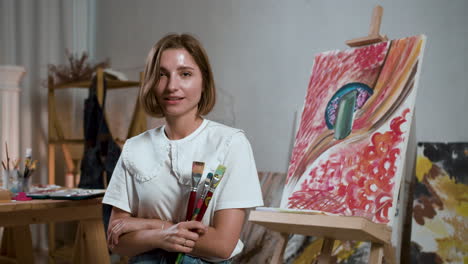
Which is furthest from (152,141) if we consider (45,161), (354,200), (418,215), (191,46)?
(45,161)

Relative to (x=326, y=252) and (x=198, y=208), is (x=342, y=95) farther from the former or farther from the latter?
(x=198, y=208)

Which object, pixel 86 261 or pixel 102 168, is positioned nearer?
pixel 86 261

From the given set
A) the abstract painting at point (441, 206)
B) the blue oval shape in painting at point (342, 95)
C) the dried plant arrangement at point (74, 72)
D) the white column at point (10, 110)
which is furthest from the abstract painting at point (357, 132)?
the white column at point (10, 110)

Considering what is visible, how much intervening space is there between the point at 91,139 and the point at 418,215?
209cm

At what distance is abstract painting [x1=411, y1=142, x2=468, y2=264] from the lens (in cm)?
199

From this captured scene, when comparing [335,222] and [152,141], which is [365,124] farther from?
[152,141]

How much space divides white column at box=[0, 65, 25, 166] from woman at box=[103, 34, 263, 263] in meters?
2.26

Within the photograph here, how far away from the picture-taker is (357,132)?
76.2 inches

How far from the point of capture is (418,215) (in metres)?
2.11

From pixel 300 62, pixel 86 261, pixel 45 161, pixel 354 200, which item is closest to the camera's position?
pixel 354 200

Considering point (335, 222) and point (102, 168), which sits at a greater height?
point (335, 222)

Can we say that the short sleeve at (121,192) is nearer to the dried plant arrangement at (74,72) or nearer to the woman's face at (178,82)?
the woman's face at (178,82)

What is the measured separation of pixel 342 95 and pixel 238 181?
895 mm

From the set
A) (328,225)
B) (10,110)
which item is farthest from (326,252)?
(10,110)
